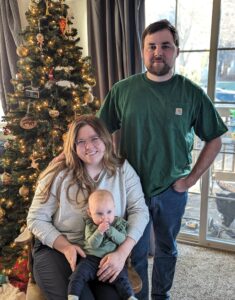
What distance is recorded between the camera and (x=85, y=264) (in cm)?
125

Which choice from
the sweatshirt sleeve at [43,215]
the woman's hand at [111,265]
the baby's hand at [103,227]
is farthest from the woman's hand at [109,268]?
the sweatshirt sleeve at [43,215]

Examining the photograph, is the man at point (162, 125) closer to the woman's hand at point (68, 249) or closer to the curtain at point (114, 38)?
the woman's hand at point (68, 249)

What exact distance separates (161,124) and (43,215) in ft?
2.38

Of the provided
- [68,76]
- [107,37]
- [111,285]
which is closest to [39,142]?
[68,76]

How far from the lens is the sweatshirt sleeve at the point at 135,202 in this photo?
1.46m

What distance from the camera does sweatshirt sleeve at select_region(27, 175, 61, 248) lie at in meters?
1.38

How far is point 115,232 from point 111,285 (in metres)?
0.22

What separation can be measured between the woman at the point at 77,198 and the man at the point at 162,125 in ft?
0.42

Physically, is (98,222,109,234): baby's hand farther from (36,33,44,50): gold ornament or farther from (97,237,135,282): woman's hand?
(36,33,44,50): gold ornament

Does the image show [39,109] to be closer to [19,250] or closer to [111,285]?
[19,250]

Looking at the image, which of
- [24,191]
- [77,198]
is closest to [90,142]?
[77,198]

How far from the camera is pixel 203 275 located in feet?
7.41

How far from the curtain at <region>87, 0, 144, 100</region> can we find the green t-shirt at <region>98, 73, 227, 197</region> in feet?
2.66

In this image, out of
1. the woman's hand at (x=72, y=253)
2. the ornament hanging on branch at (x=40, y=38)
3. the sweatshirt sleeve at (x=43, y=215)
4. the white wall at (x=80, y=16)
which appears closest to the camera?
the woman's hand at (x=72, y=253)
